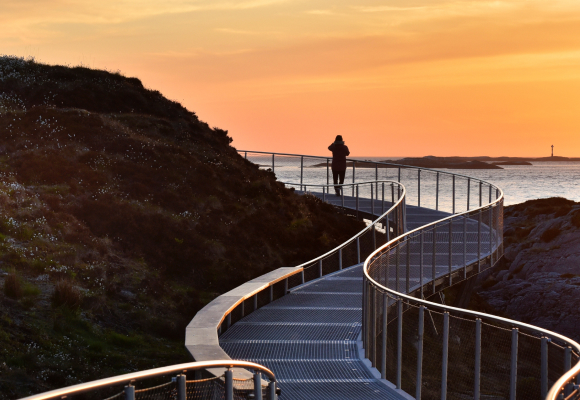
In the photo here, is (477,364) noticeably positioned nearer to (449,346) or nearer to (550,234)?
(449,346)

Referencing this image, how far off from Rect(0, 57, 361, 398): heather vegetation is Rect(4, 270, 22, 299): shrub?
2 centimetres

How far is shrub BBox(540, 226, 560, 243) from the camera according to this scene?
132 ft

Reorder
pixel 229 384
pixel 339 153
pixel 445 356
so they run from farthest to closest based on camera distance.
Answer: pixel 339 153 → pixel 445 356 → pixel 229 384

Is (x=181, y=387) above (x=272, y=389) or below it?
Result: above

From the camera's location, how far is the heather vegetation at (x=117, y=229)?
435 inches

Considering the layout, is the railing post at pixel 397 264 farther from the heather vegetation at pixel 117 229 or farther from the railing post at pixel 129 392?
the railing post at pixel 129 392

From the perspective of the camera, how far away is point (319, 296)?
12844mm

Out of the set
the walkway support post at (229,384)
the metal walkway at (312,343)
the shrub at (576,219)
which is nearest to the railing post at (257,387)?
the walkway support post at (229,384)

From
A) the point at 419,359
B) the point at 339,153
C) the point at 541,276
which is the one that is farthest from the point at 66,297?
the point at 541,276

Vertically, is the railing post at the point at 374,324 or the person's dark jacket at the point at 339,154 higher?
the person's dark jacket at the point at 339,154

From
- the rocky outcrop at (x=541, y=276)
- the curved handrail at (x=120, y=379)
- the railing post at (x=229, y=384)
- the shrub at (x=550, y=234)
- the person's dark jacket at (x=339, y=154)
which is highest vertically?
the person's dark jacket at (x=339, y=154)

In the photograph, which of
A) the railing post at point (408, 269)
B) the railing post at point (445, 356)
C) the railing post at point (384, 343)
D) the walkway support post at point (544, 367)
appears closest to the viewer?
the walkway support post at point (544, 367)

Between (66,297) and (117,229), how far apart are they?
4989 millimetres

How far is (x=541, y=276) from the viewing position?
111ft
